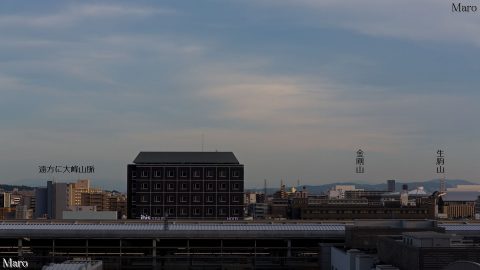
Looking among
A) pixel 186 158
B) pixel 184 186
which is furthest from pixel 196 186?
pixel 186 158

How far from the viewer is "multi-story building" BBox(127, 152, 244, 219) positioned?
163625 millimetres

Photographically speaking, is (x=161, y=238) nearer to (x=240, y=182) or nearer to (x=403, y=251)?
(x=403, y=251)

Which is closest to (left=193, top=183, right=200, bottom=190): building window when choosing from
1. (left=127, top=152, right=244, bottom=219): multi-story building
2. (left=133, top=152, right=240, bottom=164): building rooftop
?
(left=127, top=152, right=244, bottom=219): multi-story building

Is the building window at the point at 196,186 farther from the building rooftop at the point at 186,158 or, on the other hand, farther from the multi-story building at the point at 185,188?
the building rooftop at the point at 186,158

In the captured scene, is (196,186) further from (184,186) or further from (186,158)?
(186,158)

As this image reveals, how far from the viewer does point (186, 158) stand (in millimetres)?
169750

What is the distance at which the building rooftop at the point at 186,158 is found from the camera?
16775 cm

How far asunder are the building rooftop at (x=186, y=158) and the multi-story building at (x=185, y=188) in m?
0.19

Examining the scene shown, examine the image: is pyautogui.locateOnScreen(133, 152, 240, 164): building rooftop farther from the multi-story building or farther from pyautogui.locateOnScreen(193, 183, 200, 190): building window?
pyautogui.locateOnScreen(193, 183, 200, 190): building window

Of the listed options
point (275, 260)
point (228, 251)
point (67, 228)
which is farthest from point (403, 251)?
point (67, 228)

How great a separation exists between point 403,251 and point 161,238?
31.8 metres

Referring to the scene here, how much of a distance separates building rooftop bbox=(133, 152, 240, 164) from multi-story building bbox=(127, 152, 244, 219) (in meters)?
0.19

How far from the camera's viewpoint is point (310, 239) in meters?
75.4

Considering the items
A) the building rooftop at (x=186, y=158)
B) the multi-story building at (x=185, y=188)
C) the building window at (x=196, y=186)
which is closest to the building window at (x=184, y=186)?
the multi-story building at (x=185, y=188)
